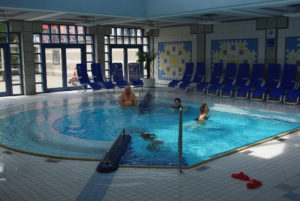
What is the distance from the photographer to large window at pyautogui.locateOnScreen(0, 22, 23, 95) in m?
13.3

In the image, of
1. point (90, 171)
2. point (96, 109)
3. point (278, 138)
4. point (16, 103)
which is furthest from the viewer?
point (16, 103)

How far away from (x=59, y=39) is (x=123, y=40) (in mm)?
3534

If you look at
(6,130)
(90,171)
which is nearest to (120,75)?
(6,130)

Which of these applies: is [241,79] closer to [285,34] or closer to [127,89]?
[285,34]

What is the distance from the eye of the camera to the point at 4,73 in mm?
13461

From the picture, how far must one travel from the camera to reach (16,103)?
11852 mm

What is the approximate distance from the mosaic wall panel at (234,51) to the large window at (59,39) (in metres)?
5.89

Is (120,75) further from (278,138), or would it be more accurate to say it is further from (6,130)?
(278,138)

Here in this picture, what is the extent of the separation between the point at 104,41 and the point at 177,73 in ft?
13.0

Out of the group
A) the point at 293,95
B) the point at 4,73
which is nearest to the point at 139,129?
the point at 293,95

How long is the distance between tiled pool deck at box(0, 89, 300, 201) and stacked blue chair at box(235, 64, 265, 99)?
21.0ft

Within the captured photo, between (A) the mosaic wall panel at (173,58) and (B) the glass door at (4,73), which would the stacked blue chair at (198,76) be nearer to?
(A) the mosaic wall panel at (173,58)

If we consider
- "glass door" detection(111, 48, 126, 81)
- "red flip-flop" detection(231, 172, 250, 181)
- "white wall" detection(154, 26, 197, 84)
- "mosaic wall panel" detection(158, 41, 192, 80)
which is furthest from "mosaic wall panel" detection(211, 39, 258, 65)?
"red flip-flop" detection(231, 172, 250, 181)

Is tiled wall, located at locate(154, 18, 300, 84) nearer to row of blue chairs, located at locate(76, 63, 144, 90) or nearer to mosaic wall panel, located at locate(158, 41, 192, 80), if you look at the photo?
mosaic wall panel, located at locate(158, 41, 192, 80)
